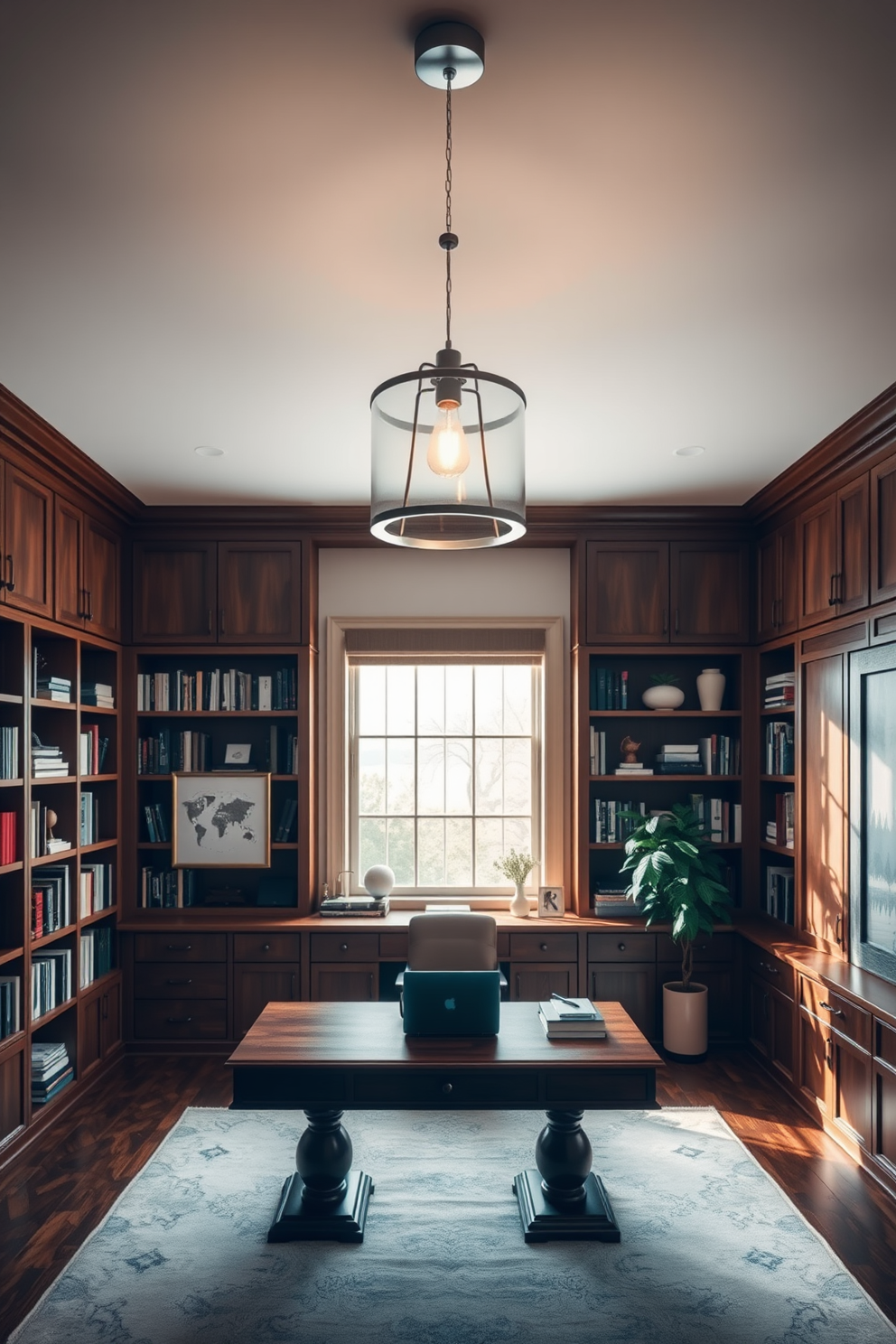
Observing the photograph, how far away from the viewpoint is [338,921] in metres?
5.19

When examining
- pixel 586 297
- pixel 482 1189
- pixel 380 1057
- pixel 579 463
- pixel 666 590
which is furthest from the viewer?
pixel 666 590

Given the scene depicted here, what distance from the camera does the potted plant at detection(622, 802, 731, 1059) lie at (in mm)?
4812

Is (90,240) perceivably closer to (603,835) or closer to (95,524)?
(95,524)

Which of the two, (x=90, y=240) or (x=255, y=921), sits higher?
(x=90, y=240)

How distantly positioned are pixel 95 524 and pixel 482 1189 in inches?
137

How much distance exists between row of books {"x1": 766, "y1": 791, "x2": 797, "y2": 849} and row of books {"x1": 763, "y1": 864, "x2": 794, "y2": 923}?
0.52ft

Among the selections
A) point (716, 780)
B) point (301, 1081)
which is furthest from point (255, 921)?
point (716, 780)

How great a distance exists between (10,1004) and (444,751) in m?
2.66

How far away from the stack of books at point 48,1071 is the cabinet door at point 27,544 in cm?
191

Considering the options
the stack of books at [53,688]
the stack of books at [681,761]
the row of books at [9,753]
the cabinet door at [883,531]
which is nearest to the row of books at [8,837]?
the row of books at [9,753]

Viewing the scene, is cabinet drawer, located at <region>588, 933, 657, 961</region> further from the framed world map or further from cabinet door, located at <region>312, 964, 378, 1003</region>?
the framed world map

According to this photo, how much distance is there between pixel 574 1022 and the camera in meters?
3.31

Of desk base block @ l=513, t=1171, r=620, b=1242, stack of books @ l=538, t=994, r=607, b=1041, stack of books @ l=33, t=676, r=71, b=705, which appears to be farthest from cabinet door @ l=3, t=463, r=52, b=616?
desk base block @ l=513, t=1171, r=620, b=1242

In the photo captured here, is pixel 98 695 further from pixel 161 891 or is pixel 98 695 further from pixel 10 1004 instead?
pixel 10 1004
